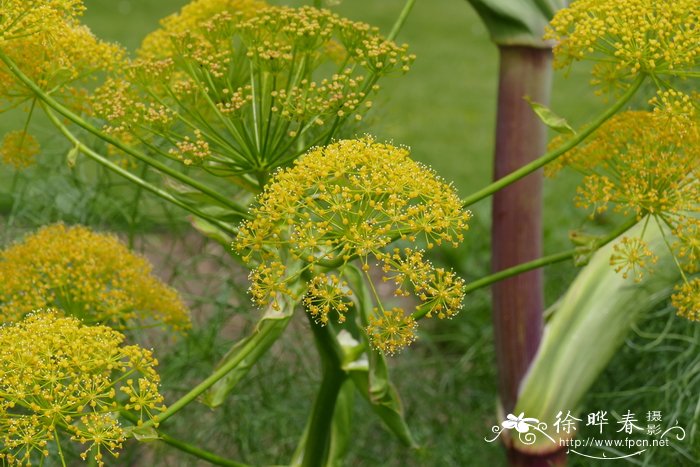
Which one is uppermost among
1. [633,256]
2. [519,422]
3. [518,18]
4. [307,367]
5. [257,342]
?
[518,18]

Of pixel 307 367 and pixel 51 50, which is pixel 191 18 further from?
pixel 307 367

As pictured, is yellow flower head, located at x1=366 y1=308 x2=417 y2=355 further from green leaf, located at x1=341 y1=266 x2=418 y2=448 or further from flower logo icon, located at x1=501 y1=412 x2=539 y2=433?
flower logo icon, located at x1=501 y1=412 x2=539 y2=433

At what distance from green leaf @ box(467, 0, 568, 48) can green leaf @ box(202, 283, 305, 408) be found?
61 centimetres

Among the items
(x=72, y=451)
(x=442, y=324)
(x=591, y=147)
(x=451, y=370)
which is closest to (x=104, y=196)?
(x=72, y=451)

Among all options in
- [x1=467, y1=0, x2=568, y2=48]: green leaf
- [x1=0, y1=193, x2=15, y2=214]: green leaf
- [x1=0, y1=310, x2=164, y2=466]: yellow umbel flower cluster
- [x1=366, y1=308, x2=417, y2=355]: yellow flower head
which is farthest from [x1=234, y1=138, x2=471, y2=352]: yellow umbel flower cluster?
[x1=0, y1=193, x2=15, y2=214]: green leaf

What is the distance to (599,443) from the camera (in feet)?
5.17

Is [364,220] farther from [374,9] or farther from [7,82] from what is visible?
[374,9]

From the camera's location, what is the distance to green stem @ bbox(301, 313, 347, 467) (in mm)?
1087

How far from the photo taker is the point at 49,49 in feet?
3.42

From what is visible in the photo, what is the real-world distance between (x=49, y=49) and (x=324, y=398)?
0.47 metres

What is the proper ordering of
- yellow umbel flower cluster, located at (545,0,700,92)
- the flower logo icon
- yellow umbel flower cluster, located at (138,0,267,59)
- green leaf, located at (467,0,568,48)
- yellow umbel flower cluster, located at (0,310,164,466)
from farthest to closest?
1. the flower logo icon
2. green leaf, located at (467,0,568,48)
3. yellow umbel flower cluster, located at (138,0,267,59)
4. yellow umbel flower cluster, located at (545,0,700,92)
5. yellow umbel flower cluster, located at (0,310,164,466)

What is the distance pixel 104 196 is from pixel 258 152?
994 mm

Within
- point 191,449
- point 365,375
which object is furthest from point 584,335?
point 191,449

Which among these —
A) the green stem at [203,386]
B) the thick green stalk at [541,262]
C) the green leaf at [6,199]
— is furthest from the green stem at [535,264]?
the green leaf at [6,199]
